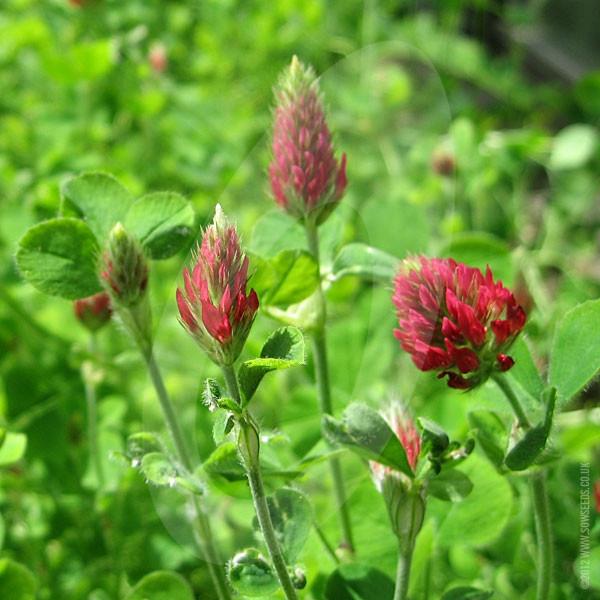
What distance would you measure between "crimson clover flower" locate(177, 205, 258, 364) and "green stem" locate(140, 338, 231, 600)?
9.0 inches

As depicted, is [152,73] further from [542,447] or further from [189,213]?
[542,447]

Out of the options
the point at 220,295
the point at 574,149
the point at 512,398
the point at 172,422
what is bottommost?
the point at 574,149

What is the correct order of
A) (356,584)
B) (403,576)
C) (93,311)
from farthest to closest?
(93,311)
(356,584)
(403,576)

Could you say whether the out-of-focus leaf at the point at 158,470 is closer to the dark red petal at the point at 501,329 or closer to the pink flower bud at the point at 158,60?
the dark red petal at the point at 501,329

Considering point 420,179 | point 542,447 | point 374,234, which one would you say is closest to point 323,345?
point 542,447

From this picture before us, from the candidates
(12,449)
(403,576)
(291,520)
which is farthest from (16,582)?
(403,576)

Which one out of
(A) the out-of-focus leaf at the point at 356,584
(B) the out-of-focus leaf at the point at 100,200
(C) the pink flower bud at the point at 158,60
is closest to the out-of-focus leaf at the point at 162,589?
(A) the out-of-focus leaf at the point at 356,584

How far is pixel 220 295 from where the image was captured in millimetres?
696

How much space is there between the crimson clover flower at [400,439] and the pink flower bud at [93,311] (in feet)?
1.64

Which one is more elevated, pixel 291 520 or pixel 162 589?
pixel 291 520

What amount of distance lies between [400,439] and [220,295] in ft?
0.81

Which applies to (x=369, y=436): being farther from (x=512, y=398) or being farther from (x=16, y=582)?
(x=16, y=582)

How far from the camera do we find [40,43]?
242 cm

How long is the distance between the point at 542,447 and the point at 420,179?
5.07ft
